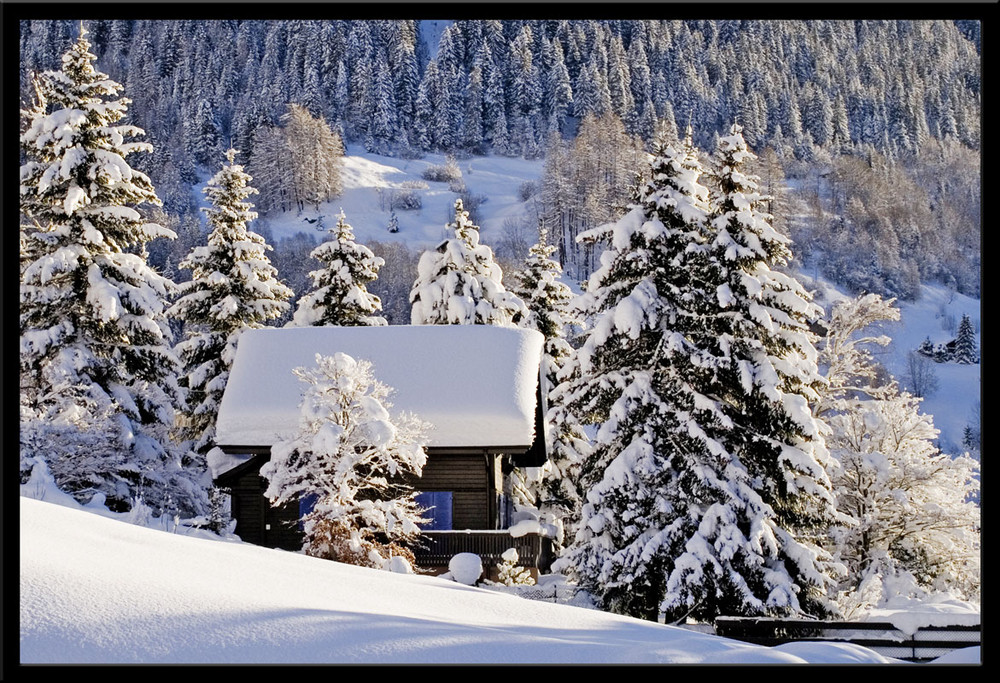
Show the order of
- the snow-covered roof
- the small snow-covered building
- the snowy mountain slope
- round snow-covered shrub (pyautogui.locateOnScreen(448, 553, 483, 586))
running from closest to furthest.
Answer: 1. round snow-covered shrub (pyautogui.locateOnScreen(448, 553, 483, 586))
2. the small snow-covered building
3. the snow-covered roof
4. the snowy mountain slope

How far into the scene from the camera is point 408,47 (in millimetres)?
111938

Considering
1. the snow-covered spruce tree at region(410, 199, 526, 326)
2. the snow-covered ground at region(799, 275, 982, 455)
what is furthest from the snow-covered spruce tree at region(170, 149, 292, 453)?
the snow-covered ground at region(799, 275, 982, 455)

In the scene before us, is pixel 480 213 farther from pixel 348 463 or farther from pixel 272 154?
pixel 348 463

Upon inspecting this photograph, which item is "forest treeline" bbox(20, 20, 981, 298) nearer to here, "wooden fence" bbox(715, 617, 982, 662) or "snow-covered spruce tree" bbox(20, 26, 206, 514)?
"snow-covered spruce tree" bbox(20, 26, 206, 514)

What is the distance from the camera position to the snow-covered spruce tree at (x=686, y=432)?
19.0m

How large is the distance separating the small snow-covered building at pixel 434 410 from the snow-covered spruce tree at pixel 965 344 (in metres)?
41.9

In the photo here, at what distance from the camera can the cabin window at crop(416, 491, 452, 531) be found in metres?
23.6

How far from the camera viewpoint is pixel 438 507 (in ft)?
77.6

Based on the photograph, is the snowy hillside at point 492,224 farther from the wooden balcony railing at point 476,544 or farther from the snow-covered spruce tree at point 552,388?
the wooden balcony railing at point 476,544

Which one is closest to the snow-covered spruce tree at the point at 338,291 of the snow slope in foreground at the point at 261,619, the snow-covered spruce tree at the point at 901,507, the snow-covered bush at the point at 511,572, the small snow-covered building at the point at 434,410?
the small snow-covered building at the point at 434,410

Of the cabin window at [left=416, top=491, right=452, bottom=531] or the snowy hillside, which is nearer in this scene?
the cabin window at [left=416, top=491, right=452, bottom=531]

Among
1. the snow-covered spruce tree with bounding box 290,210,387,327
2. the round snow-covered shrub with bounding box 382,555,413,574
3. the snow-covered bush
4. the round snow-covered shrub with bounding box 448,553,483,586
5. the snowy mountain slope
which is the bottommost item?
the snow-covered bush

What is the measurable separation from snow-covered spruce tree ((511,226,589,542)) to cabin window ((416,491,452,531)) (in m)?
4.07
